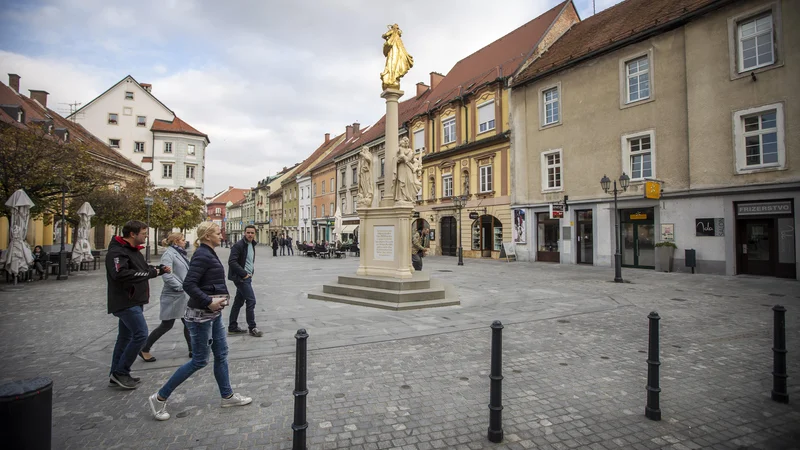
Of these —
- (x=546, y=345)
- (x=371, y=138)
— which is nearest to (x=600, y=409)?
(x=546, y=345)

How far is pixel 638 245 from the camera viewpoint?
18.0 meters

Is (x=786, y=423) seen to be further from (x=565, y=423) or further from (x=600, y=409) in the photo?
(x=565, y=423)

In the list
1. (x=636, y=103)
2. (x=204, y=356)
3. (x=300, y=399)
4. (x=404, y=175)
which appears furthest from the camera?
(x=636, y=103)

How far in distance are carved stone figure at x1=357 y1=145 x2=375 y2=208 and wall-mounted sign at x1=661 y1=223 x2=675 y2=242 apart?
43.5ft

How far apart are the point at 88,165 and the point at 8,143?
2736 millimetres

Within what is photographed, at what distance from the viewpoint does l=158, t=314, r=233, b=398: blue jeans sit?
3596 millimetres

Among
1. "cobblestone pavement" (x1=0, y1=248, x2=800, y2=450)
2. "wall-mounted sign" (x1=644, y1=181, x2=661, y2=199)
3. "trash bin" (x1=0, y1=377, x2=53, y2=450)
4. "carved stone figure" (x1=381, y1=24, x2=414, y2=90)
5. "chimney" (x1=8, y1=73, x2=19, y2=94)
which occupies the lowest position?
"cobblestone pavement" (x1=0, y1=248, x2=800, y2=450)

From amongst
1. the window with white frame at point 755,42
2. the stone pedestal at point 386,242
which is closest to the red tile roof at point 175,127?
the stone pedestal at point 386,242

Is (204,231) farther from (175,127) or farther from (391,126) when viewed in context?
(175,127)

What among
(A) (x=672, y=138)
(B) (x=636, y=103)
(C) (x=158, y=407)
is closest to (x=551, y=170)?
(B) (x=636, y=103)

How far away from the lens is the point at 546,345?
5.89 m

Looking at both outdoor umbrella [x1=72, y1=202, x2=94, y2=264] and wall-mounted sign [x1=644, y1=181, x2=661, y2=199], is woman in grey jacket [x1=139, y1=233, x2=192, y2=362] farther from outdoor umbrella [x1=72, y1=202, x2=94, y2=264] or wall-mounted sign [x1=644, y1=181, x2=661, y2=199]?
wall-mounted sign [x1=644, y1=181, x2=661, y2=199]

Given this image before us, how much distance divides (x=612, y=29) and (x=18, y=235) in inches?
1015

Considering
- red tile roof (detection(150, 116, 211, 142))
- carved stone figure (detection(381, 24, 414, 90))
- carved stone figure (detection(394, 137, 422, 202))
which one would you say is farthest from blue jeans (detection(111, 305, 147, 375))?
red tile roof (detection(150, 116, 211, 142))
